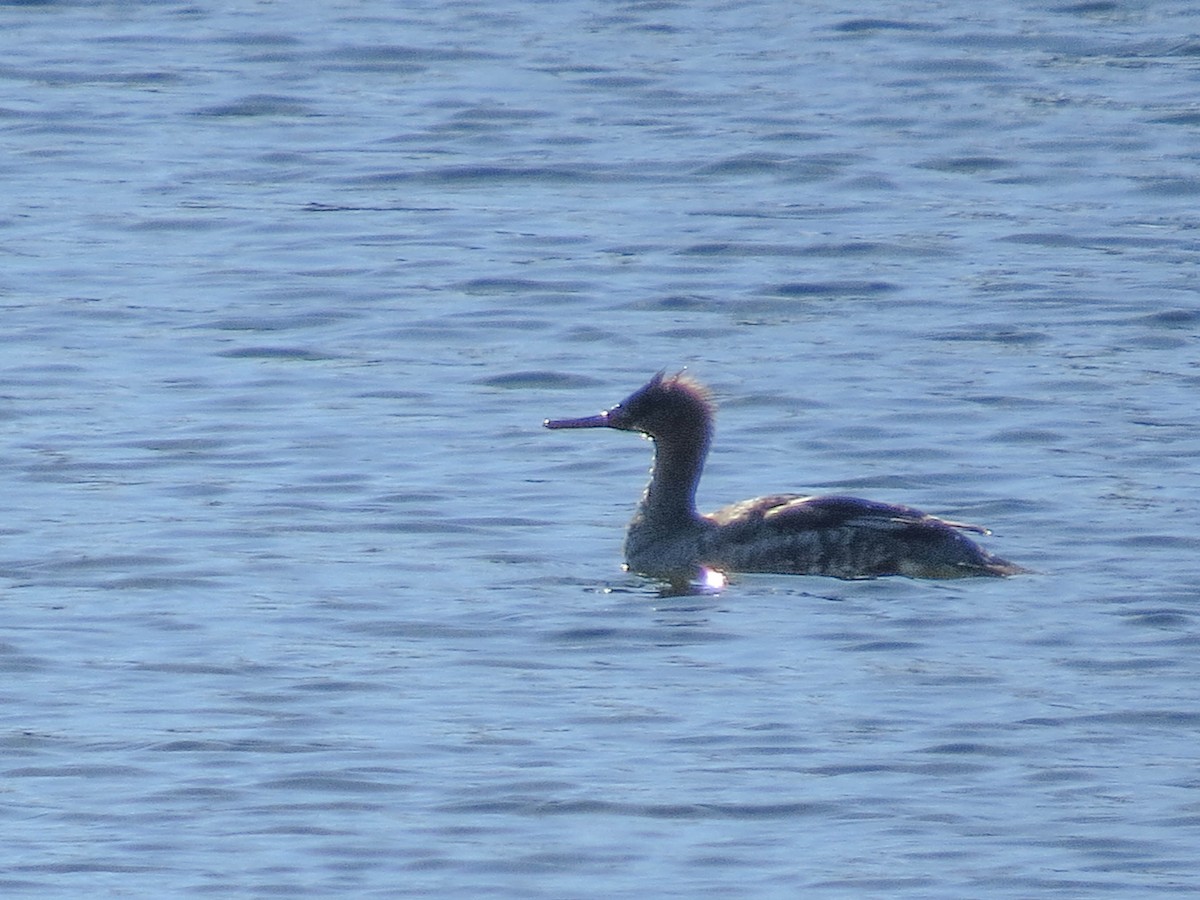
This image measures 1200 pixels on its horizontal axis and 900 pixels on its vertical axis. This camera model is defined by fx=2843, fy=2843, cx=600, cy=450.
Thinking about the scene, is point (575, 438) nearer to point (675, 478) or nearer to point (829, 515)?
point (675, 478)

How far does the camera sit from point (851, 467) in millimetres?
12453

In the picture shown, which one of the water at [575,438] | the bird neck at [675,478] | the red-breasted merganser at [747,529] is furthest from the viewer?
the bird neck at [675,478]

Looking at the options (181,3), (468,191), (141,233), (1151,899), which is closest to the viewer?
(1151,899)

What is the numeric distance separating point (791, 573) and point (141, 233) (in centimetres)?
686

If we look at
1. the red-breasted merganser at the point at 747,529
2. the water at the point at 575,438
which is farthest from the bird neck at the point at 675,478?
the water at the point at 575,438

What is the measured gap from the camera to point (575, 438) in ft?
43.6

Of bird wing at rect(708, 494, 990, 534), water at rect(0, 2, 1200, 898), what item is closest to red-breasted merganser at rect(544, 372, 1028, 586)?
bird wing at rect(708, 494, 990, 534)

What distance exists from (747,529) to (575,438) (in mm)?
2215

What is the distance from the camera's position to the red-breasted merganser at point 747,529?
10.8m

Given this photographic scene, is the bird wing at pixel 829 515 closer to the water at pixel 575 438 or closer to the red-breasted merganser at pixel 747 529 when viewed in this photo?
the red-breasted merganser at pixel 747 529

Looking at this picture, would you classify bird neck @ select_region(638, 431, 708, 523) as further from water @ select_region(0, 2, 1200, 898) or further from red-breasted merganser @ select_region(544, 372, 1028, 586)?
water @ select_region(0, 2, 1200, 898)

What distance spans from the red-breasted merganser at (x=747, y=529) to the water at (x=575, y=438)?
0.13m

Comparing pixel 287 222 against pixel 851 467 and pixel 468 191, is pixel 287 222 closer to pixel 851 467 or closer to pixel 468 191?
pixel 468 191

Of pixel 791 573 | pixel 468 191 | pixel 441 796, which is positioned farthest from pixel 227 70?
pixel 441 796
